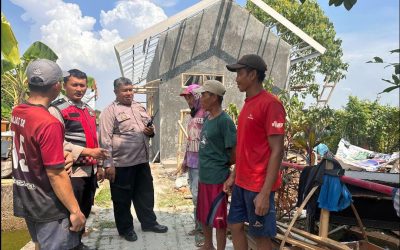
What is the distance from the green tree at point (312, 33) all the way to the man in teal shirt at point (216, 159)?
53.1ft

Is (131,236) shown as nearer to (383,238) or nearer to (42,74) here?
(42,74)

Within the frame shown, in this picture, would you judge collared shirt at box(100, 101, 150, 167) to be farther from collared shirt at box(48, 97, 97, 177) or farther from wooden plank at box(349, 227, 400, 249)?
wooden plank at box(349, 227, 400, 249)

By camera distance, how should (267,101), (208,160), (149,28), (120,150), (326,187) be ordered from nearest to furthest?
(267,101), (326,187), (208,160), (120,150), (149,28)

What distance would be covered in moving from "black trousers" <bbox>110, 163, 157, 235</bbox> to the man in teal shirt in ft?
4.27

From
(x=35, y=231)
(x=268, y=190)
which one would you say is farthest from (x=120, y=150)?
(x=268, y=190)

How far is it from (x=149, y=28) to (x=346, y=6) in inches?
330

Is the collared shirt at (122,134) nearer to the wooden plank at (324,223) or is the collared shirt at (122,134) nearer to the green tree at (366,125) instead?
the wooden plank at (324,223)

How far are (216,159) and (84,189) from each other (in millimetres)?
1407

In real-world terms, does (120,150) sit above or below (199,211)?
above

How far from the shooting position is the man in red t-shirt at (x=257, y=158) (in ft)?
8.86

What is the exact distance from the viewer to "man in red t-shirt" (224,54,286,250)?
2.70 meters

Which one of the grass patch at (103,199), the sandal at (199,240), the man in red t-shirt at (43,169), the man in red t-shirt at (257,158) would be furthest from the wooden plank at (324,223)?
the grass patch at (103,199)

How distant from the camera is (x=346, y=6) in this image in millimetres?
2830

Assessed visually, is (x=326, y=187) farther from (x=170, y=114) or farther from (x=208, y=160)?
(x=170, y=114)
